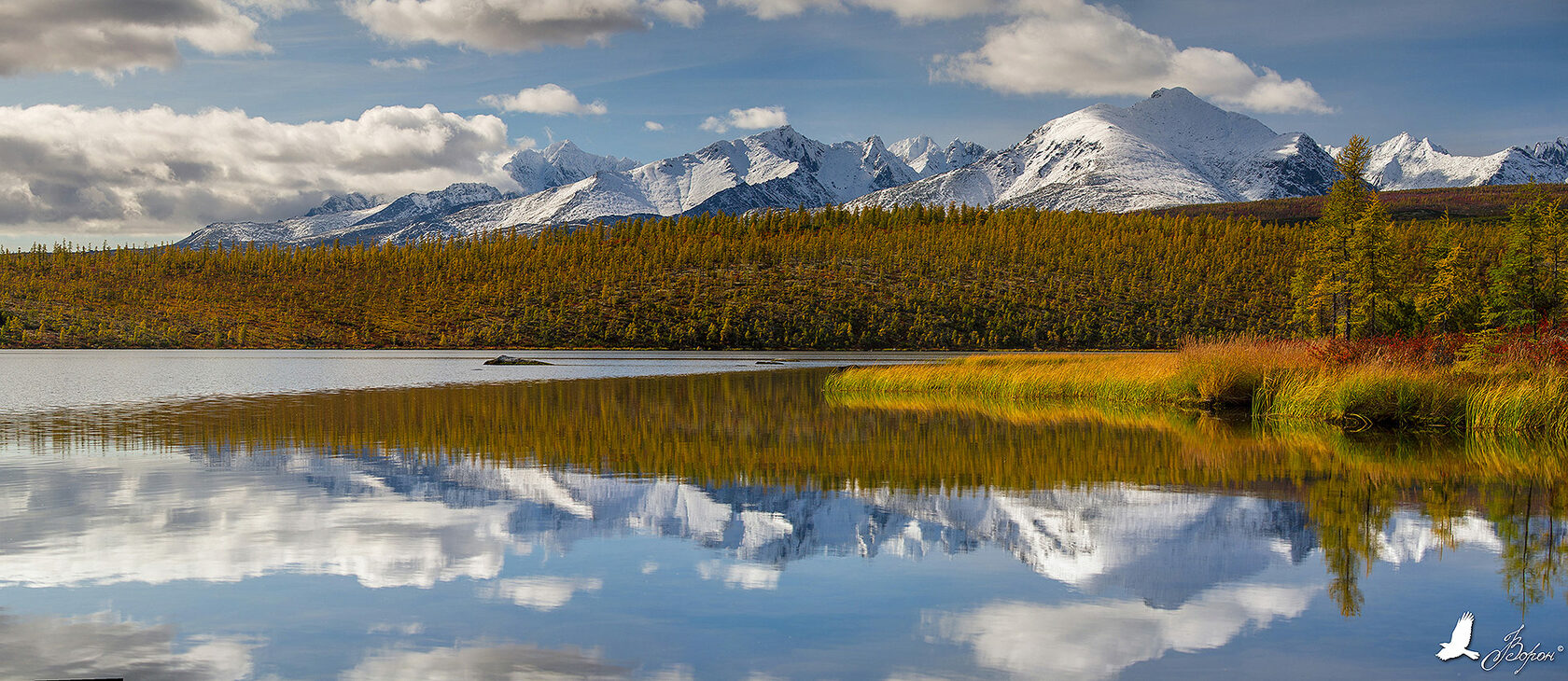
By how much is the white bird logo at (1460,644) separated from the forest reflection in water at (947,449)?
96 cm

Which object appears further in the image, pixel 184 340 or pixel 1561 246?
pixel 184 340

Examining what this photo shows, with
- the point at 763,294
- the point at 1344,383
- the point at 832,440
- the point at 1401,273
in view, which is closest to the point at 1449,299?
the point at 1401,273

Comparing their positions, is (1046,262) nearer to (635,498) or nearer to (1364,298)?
(1364,298)

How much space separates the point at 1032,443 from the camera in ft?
81.2

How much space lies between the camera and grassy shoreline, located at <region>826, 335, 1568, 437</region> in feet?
89.4

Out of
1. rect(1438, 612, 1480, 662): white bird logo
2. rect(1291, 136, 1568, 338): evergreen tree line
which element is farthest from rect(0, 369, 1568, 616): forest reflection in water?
rect(1291, 136, 1568, 338): evergreen tree line

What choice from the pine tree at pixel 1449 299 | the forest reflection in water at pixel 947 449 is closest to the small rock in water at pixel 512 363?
the forest reflection in water at pixel 947 449

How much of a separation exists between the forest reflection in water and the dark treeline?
367ft

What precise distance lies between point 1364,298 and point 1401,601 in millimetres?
64946

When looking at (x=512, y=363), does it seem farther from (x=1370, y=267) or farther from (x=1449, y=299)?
(x=1449, y=299)

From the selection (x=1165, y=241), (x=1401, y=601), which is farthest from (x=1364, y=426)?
(x=1165, y=241)

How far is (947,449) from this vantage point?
2361cm

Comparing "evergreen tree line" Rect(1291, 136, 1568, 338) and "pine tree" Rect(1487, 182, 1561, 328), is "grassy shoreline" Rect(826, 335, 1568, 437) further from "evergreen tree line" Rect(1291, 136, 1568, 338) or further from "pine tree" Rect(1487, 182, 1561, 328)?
"pine tree" Rect(1487, 182, 1561, 328)

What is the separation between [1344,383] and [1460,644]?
22.1 m
